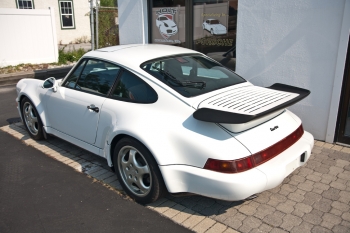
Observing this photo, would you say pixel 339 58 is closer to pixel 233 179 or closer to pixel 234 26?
pixel 234 26

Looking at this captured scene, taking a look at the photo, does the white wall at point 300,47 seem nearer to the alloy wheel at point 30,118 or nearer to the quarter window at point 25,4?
the alloy wheel at point 30,118

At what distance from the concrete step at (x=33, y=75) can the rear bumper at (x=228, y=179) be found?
30.5ft

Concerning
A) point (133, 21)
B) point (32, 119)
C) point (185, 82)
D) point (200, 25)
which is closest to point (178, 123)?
point (185, 82)

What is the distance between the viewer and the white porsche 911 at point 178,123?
286 cm

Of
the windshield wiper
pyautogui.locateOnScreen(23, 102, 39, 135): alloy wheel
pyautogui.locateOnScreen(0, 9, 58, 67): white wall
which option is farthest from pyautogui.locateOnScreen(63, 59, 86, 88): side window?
pyautogui.locateOnScreen(0, 9, 58, 67): white wall

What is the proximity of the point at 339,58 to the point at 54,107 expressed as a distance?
4.12m

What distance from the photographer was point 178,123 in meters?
3.07

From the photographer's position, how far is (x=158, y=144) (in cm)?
307

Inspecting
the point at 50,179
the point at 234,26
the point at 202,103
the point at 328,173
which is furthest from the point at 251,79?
the point at 50,179

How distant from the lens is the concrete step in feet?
34.3

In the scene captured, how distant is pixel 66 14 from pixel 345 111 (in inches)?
817

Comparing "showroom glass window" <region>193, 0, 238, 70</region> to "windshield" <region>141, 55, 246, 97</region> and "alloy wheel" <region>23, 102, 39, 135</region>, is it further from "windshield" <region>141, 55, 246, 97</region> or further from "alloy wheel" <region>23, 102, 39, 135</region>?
"alloy wheel" <region>23, 102, 39, 135</region>

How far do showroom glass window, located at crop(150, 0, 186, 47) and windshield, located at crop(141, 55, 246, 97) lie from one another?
3188 millimetres

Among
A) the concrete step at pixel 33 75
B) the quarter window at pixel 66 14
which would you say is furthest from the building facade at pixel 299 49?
the quarter window at pixel 66 14
